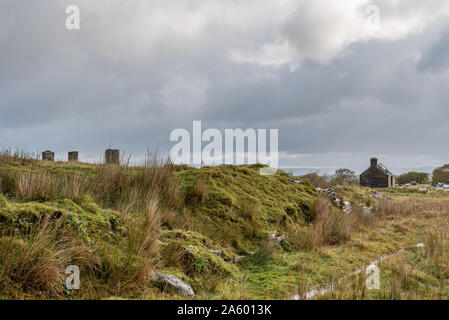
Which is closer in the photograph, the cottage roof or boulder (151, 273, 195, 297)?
boulder (151, 273, 195, 297)

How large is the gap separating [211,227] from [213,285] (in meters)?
2.51

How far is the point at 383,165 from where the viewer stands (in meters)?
38.5

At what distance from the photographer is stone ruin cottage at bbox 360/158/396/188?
36.2 metres

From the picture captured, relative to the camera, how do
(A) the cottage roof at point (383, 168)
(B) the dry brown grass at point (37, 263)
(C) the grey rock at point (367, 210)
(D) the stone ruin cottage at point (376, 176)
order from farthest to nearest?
(A) the cottage roof at point (383, 168) → (D) the stone ruin cottage at point (376, 176) → (C) the grey rock at point (367, 210) → (B) the dry brown grass at point (37, 263)

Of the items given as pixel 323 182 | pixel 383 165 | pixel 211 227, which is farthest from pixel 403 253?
pixel 383 165

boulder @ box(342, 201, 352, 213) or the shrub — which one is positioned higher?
the shrub

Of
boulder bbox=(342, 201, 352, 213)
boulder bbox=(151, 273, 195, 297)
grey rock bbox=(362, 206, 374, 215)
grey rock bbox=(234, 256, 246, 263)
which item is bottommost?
grey rock bbox=(234, 256, 246, 263)

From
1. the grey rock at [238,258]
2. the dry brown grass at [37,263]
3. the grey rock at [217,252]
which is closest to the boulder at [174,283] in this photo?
the dry brown grass at [37,263]

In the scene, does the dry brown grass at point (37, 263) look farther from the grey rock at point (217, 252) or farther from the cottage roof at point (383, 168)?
the cottage roof at point (383, 168)

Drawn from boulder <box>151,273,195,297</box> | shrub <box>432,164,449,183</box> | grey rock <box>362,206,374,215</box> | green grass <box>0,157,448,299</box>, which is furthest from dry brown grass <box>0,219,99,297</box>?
shrub <box>432,164,449,183</box>

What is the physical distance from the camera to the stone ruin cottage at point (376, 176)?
119 ft

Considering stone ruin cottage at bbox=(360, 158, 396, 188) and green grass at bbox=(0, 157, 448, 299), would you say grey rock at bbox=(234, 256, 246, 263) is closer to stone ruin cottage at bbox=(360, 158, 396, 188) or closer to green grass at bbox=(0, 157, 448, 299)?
green grass at bbox=(0, 157, 448, 299)

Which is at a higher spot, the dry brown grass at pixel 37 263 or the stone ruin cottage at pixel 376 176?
the stone ruin cottage at pixel 376 176

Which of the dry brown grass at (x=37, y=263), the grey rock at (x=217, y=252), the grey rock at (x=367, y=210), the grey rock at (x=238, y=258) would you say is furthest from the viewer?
the grey rock at (x=367, y=210)
